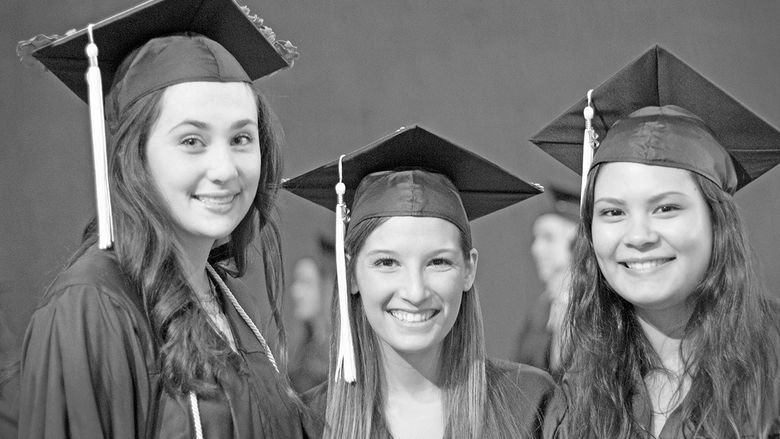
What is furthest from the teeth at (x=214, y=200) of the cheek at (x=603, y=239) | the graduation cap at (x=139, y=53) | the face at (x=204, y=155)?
the cheek at (x=603, y=239)

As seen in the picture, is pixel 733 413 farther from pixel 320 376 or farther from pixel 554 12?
pixel 554 12

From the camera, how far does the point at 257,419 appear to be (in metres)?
2.46

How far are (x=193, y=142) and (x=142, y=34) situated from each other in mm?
315

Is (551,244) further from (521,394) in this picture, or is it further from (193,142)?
(193,142)

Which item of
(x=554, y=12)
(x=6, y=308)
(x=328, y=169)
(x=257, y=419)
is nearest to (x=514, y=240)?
(x=554, y=12)

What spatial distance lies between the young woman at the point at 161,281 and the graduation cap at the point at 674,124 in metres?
0.91

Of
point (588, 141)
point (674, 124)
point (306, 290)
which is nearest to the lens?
point (674, 124)

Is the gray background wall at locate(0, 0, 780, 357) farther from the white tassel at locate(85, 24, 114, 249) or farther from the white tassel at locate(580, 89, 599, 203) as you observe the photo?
the white tassel at locate(85, 24, 114, 249)

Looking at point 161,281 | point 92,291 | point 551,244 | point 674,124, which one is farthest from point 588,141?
point 551,244

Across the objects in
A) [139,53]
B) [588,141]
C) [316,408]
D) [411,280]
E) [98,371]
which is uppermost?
[139,53]

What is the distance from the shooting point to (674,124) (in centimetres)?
266

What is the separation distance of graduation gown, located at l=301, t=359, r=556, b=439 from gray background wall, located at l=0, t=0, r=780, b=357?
2813 millimetres

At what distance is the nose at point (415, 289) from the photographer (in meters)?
2.73

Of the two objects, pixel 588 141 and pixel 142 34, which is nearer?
pixel 142 34
